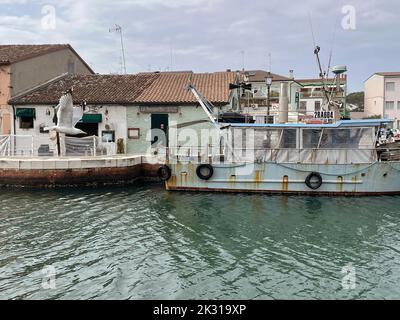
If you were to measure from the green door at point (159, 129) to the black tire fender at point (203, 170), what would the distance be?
7.79 meters

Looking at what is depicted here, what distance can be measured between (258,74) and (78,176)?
31065 millimetres

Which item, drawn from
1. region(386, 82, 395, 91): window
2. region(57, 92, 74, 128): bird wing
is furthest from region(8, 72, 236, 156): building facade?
region(386, 82, 395, 91): window

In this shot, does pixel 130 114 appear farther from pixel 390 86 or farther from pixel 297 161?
pixel 390 86

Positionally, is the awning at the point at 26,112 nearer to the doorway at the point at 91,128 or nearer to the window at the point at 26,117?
the window at the point at 26,117

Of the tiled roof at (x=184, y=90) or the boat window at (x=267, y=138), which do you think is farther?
the tiled roof at (x=184, y=90)

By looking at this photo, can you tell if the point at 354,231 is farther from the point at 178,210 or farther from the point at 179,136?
the point at 179,136

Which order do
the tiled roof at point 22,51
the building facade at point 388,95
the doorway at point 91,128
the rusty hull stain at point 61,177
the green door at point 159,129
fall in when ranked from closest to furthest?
1. the rusty hull stain at point 61,177
2. the green door at point 159,129
3. the tiled roof at point 22,51
4. the doorway at point 91,128
5. the building facade at point 388,95

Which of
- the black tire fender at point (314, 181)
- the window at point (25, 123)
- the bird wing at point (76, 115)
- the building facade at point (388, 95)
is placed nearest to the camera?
the black tire fender at point (314, 181)

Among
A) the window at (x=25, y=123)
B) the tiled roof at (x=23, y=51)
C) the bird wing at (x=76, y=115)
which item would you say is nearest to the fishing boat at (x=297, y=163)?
the bird wing at (x=76, y=115)

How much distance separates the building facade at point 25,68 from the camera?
26750 millimetres

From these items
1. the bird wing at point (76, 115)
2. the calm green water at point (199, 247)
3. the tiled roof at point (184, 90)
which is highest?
the tiled roof at point (184, 90)

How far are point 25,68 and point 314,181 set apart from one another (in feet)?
67.5

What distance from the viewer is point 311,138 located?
18.2 metres
